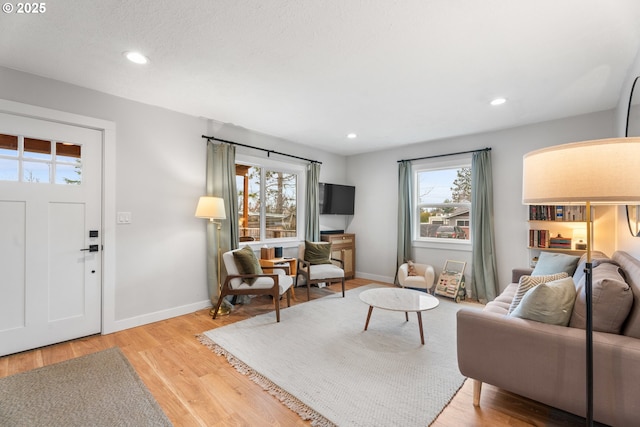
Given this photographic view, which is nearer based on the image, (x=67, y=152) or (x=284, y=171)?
(x=67, y=152)

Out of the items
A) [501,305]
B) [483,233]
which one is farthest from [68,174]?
[483,233]

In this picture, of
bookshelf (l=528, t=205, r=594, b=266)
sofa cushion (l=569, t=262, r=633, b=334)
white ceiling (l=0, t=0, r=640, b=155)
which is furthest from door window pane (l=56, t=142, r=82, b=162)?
bookshelf (l=528, t=205, r=594, b=266)

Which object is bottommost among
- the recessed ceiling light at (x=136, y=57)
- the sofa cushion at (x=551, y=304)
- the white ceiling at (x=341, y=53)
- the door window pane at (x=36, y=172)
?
the sofa cushion at (x=551, y=304)

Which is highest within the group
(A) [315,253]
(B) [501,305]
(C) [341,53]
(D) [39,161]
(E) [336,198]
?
(C) [341,53]

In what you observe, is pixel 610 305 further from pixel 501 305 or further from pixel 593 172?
pixel 501 305

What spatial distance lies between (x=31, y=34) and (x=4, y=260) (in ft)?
6.23

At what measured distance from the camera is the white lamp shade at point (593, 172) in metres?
1.17

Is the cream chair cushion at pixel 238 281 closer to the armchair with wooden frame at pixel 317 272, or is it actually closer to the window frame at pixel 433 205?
the armchair with wooden frame at pixel 317 272

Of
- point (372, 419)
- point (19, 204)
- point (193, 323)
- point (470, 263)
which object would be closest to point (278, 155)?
point (193, 323)

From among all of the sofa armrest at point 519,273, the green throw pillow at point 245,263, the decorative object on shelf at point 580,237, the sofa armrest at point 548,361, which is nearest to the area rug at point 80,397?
the green throw pillow at point 245,263

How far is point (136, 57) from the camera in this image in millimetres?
2326

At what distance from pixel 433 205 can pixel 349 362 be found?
339 cm

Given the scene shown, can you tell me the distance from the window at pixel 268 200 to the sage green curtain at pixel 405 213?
1813 mm

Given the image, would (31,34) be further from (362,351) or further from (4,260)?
(362,351)
